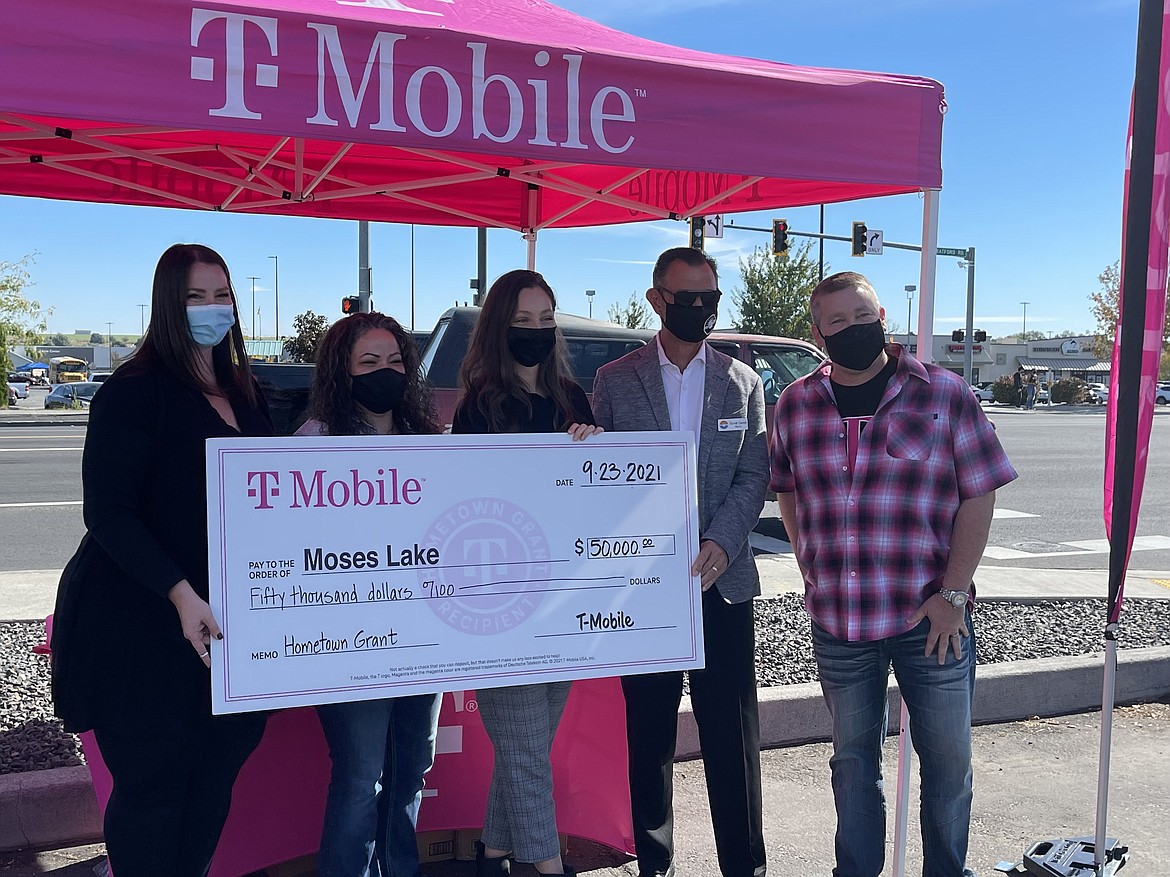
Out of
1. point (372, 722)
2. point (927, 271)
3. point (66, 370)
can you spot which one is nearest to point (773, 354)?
point (927, 271)

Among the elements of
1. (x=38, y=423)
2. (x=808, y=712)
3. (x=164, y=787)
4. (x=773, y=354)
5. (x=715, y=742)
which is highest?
(x=773, y=354)

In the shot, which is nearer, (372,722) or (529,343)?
(372,722)

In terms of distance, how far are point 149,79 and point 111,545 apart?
1.07 m

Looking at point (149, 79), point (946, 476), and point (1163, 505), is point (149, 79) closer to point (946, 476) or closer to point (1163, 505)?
point (946, 476)

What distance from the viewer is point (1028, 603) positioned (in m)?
6.28

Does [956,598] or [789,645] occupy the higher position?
[956,598]

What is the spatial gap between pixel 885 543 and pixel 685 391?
76cm

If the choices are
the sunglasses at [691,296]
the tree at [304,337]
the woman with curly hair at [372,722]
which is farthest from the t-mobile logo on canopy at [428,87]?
the tree at [304,337]

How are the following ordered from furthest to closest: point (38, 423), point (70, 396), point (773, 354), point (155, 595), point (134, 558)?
1. point (70, 396)
2. point (38, 423)
3. point (773, 354)
4. point (155, 595)
5. point (134, 558)

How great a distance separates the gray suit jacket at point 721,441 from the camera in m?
2.92

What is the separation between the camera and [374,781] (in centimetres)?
261

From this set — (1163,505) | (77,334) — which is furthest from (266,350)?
(77,334)

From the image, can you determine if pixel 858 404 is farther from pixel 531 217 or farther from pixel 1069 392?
pixel 1069 392
